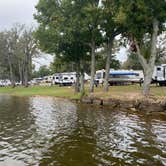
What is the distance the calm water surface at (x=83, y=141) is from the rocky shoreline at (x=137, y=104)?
3.73 meters

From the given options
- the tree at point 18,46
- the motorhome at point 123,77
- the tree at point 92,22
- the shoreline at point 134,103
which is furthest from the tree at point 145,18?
the tree at point 18,46

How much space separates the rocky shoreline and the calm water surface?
3730 millimetres

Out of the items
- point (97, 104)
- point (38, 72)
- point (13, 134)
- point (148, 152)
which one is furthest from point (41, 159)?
point (38, 72)

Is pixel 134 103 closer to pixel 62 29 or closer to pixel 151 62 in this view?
pixel 151 62

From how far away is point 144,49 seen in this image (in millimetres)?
45375

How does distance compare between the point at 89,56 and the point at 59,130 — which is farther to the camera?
the point at 89,56

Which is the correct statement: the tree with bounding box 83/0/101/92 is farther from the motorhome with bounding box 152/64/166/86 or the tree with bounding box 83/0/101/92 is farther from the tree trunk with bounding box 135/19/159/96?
the motorhome with bounding box 152/64/166/86

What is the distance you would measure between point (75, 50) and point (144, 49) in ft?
45.7

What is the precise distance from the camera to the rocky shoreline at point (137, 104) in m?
31.1

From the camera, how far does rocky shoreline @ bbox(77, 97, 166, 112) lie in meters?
31.1

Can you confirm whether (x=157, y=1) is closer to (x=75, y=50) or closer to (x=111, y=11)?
(x=111, y=11)

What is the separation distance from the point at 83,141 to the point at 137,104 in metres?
16.3

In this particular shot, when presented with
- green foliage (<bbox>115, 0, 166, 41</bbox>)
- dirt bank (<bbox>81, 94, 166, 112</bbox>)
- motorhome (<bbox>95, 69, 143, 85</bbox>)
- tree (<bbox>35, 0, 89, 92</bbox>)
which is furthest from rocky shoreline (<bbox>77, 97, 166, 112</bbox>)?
motorhome (<bbox>95, 69, 143, 85</bbox>)

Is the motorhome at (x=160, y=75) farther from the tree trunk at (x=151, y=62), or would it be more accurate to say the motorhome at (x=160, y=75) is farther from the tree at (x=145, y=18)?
the tree trunk at (x=151, y=62)
